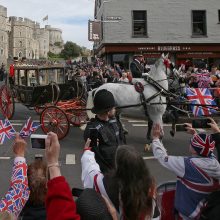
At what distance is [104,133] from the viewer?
462 cm

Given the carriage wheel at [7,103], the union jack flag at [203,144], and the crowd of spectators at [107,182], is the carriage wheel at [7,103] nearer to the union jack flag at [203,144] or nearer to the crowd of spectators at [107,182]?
the crowd of spectators at [107,182]

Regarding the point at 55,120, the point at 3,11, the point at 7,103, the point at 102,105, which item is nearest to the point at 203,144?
the point at 102,105

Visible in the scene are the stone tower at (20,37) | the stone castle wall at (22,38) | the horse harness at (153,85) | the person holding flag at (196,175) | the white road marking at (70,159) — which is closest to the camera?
the person holding flag at (196,175)

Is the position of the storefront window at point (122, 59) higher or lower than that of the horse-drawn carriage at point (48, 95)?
higher

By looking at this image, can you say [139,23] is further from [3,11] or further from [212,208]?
[3,11]

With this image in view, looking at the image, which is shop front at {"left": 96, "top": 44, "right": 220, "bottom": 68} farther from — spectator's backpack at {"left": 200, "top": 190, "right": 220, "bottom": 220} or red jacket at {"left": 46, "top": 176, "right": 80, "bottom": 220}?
red jacket at {"left": 46, "top": 176, "right": 80, "bottom": 220}

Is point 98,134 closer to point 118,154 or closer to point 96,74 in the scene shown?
point 118,154

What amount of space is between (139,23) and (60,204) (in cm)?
2663

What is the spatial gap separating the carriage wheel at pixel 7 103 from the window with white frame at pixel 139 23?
15281 millimetres

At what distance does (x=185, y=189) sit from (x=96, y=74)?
17.9 meters

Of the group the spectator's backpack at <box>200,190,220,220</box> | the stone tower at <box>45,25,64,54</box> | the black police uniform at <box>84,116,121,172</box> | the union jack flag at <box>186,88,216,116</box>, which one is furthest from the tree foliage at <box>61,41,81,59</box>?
the spectator's backpack at <box>200,190,220,220</box>

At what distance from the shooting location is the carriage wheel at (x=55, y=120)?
Answer: 10.7 meters

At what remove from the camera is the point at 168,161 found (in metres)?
4.09

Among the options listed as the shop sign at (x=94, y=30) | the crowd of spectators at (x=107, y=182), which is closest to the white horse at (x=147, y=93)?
the crowd of spectators at (x=107, y=182)
